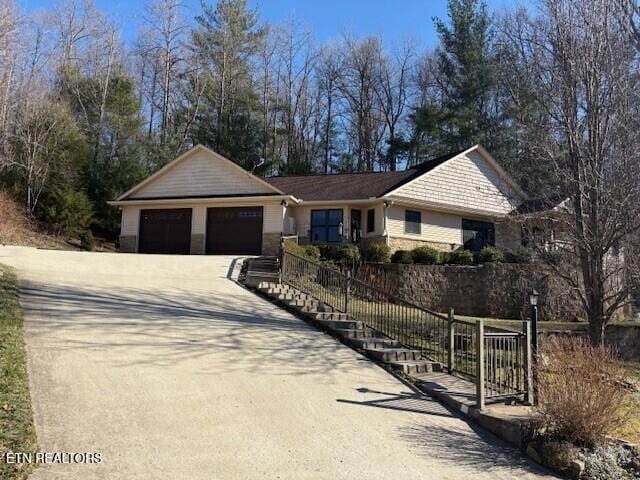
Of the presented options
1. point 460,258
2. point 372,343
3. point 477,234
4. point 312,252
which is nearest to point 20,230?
point 312,252

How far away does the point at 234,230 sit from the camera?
2452cm

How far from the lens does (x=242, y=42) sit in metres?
41.2

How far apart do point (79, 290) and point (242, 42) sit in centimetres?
3369

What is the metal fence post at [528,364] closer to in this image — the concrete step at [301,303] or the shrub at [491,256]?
the concrete step at [301,303]

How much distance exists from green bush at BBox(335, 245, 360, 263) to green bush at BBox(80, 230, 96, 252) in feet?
43.5

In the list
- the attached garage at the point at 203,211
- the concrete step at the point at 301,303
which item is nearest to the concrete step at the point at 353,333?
the concrete step at the point at 301,303

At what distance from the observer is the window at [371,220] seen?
24266 mm

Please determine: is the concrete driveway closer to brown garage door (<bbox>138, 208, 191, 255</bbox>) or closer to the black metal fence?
the black metal fence

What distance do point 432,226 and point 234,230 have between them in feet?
30.0

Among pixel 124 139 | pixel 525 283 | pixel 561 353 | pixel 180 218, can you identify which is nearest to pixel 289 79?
pixel 124 139

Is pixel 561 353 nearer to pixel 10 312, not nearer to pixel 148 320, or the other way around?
pixel 148 320

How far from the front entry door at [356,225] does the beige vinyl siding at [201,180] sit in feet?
13.7

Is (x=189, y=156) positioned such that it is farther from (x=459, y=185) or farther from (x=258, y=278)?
(x=459, y=185)

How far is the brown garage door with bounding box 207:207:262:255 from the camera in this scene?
2405 cm
